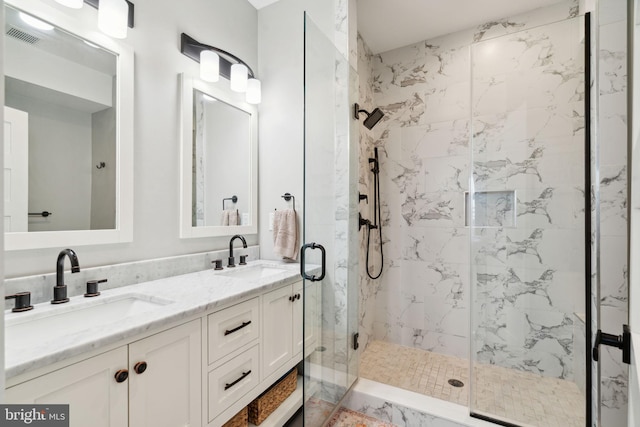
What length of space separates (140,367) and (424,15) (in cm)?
282

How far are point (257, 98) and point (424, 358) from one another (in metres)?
2.55

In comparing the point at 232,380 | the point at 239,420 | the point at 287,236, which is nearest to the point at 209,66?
the point at 287,236

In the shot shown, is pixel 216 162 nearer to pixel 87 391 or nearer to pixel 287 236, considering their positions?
pixel 287 236

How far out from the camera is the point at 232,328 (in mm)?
1303

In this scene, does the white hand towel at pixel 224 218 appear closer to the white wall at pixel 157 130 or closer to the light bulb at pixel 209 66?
the white wall at pixel 157 130

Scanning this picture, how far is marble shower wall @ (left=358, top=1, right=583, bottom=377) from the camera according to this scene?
168cm

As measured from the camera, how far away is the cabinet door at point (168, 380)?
0.94m

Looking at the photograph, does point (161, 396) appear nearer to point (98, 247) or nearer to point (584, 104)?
point (98, 247)

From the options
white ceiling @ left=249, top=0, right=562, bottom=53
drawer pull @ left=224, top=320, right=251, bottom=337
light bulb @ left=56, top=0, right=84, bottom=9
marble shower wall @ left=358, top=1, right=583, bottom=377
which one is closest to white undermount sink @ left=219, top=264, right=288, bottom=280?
drawer pull @ left=224, top=320, right=251, bottom=337

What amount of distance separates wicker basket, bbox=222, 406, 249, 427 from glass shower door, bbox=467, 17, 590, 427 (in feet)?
4.14

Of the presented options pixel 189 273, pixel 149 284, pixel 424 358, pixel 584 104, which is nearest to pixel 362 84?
pixel 584 104

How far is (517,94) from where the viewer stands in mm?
1753

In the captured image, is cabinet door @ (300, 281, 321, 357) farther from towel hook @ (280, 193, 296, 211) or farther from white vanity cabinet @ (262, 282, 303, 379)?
towel hook @ (280, 193, 296, 211)

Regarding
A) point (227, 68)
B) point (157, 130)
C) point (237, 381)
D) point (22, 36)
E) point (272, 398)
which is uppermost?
point (227, 68)
